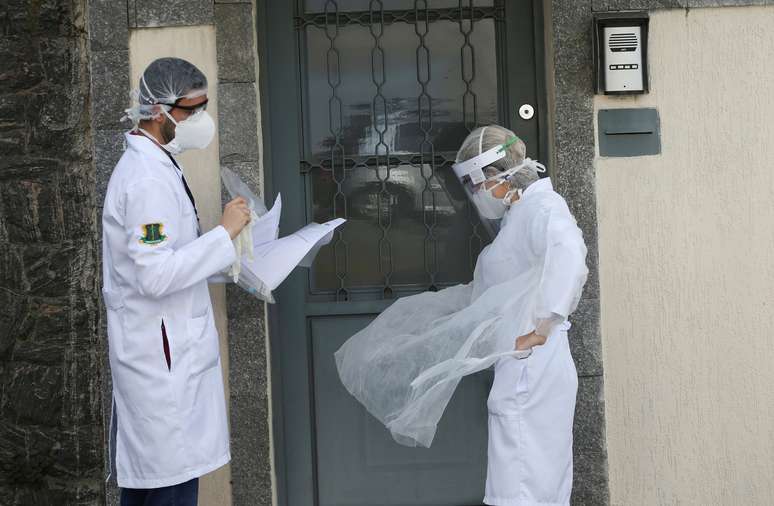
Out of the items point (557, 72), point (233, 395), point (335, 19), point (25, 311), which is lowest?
point (233, 395)

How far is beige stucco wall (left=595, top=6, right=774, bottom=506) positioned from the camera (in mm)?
4391

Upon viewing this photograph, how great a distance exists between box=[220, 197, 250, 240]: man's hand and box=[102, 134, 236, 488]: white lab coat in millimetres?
56

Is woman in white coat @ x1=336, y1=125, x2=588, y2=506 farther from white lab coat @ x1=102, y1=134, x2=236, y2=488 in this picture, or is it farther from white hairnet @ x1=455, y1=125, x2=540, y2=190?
white lab coat @ x1=102, y1=134, x2=236, y2=488

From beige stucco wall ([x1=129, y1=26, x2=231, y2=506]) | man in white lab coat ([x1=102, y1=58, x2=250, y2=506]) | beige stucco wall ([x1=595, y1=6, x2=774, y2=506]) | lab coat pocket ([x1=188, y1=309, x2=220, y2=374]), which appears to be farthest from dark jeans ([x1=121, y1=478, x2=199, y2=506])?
beige stucco wall ([x1=595, y1=6, x2=774, y2=506])

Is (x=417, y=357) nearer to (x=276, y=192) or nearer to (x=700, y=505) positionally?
(x=276, y=192)

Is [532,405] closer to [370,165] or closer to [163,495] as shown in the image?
[163,495]

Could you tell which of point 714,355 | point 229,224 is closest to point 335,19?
point 229,224

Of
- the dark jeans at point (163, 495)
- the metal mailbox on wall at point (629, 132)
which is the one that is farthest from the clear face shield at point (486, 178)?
the dark jeans at point (163, 495)

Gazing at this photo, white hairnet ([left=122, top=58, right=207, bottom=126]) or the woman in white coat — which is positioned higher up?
white hairnet ([left=122, top=58, right=207, bottom=126])

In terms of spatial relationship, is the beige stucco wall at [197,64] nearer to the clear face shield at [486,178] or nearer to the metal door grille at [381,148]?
the metal door grille at [381,148]

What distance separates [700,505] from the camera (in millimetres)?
4449

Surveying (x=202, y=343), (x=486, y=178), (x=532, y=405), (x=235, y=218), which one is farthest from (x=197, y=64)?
(x=532, y=405)

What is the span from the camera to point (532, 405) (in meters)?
3.55

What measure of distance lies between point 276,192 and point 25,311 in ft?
3.90
